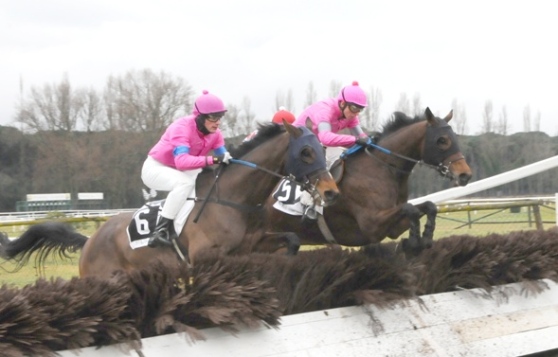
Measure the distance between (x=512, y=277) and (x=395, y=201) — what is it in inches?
51.8

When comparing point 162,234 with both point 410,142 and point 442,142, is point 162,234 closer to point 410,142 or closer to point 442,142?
point 410,142

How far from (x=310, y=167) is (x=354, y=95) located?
1147mm

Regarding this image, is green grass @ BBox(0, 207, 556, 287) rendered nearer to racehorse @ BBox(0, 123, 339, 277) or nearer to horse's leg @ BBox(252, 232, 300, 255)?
racehorse @ BBox(0, 123, 339, 277)

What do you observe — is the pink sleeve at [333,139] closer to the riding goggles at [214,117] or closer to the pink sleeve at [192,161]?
the riding goggles at [214,117]

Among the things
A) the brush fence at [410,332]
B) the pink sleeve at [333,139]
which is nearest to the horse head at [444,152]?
the pink sleeve at [333,139]

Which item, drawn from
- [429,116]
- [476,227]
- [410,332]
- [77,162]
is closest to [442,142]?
[429,116]

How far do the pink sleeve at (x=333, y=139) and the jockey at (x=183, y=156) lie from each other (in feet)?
2.56

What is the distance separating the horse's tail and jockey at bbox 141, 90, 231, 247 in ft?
3.21

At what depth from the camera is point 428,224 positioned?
17.5 ft

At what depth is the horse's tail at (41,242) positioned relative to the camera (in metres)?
6.18

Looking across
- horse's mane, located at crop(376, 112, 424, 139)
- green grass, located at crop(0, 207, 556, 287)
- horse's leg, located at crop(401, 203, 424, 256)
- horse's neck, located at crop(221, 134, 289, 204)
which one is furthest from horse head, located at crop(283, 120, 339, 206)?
green grass, located at crop(0, 207, 556, 287)

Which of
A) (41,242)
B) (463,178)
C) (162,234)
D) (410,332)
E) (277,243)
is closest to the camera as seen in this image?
(410,332)

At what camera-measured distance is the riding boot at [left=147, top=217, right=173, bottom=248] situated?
17.1ft

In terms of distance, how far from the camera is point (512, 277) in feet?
15.8
